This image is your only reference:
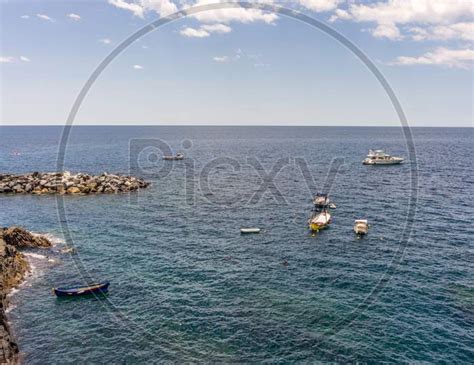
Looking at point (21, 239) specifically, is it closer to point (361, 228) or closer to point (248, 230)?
point (248, 230)

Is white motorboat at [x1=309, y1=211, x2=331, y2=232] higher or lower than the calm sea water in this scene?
higher

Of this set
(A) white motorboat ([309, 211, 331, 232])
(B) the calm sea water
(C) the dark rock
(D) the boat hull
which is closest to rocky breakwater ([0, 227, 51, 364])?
(C) the dark rock

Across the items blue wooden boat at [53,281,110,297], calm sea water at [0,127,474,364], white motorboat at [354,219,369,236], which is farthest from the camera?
white motorboat at [354,219,369,236]

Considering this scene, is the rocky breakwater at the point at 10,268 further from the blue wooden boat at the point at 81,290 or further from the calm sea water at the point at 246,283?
the blue wooden boat at the point at 81,290

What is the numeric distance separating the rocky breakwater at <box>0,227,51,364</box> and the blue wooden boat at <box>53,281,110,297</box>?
692 cm

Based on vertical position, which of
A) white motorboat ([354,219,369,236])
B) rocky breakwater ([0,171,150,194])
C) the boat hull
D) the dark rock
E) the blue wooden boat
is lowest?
the blue wooden boat

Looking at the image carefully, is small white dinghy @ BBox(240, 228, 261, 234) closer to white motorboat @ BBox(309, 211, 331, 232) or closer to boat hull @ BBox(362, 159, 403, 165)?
white motorboat @ BBox(309, 211, 331, 232)

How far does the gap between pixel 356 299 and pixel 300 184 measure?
265 ft

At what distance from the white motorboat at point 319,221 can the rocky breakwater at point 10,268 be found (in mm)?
53282

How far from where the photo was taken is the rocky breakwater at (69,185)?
117 metres

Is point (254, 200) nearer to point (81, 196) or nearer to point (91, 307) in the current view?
point (81, 196)

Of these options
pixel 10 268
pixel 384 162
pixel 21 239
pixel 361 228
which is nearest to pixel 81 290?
pixel 10 268

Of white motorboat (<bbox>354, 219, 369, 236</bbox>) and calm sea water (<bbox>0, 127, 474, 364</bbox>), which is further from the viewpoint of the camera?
white motorboat (<bbox>354, 219, 369, 236</bbox>)

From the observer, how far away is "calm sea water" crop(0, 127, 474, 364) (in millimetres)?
42906
